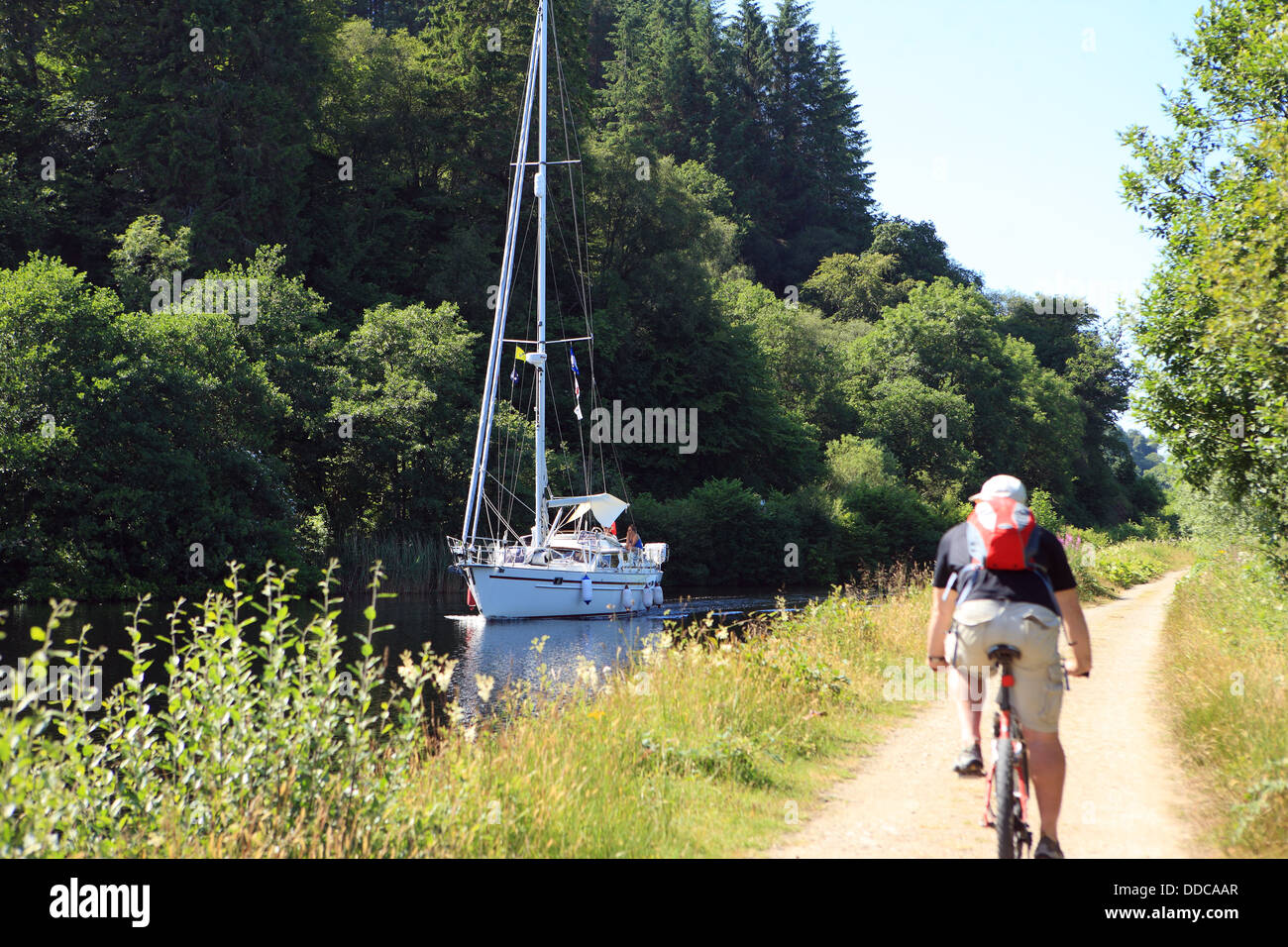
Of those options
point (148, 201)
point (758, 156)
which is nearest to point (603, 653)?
point (148, 201)

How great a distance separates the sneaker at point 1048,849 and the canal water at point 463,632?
10.4 meters

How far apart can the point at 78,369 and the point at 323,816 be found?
91.2 feet

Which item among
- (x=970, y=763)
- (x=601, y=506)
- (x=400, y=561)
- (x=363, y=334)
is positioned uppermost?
(x=363, y=334)

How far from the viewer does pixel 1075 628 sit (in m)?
5.60

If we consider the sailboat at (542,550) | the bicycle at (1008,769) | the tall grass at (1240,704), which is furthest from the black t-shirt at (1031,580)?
the sailboat at (542,550)

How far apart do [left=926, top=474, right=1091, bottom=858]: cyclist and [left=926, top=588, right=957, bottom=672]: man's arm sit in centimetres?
13

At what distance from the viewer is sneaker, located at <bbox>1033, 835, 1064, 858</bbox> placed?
5.42 m

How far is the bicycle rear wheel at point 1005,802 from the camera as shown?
533 cm

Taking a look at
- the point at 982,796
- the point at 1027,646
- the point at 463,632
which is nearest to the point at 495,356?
the point at 463,632

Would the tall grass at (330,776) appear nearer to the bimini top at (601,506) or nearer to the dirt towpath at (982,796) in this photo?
the dirt towpath at (982,796)

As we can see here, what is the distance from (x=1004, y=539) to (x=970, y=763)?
119cm

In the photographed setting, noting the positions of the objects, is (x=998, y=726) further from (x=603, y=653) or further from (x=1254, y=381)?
(x=603, y=653)

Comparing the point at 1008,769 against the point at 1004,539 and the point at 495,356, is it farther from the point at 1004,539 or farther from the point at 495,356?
the point at 495,356
